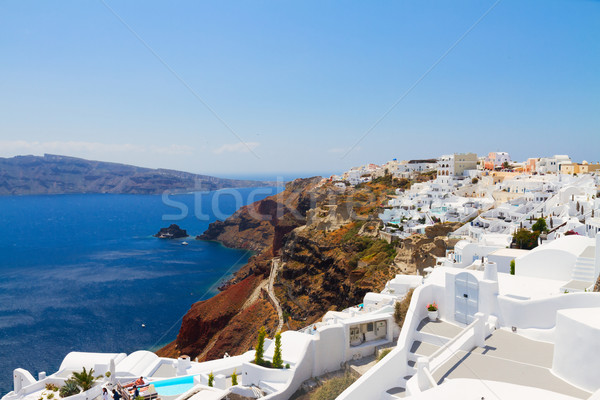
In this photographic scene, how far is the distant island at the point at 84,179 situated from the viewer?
15725 cm

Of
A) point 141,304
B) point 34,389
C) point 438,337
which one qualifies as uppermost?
point 438,337

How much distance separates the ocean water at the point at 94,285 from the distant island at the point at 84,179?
63709mm

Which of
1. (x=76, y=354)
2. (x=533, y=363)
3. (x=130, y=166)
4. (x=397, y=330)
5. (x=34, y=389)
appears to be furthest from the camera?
(x=130, y=166)

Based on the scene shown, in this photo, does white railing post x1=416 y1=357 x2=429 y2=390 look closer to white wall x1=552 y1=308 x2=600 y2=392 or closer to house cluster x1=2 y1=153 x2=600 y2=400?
house cluster x1=2 y1=153 x2=600 y2=400

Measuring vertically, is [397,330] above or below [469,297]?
below

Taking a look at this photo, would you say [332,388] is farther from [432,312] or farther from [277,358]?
[432,312]

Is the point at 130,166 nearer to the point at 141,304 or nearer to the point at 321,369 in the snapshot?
Answer: the point at 141,304

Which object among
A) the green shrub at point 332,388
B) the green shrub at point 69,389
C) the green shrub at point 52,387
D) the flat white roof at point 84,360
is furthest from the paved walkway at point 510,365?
the green shrub at point 52,387

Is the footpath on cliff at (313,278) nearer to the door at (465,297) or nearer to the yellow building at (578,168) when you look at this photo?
the door at (465,297)

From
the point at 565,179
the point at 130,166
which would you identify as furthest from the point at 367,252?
the point at 130,166

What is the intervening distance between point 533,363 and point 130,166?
212 m

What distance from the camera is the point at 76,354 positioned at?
1236cm

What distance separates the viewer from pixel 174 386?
1016cm

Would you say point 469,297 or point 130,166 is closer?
point 469,297
